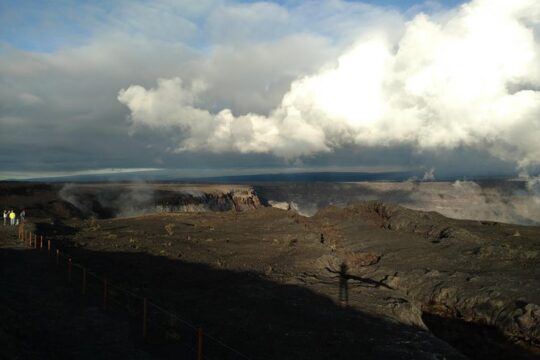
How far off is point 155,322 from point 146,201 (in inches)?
3068

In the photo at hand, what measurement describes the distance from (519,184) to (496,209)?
48.3 m

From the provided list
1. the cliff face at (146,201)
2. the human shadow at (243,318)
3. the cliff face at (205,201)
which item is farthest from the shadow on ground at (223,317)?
the cliff face at (205,201)

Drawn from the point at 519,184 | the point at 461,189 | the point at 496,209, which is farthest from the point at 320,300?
the point at 519,184

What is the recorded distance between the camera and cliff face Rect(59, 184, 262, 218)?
265ft

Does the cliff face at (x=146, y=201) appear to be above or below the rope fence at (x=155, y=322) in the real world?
above

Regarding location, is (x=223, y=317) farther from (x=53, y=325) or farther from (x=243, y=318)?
(x=53, y=325)

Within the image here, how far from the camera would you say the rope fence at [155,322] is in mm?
13656

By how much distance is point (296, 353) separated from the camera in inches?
569

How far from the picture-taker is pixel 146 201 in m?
91.0

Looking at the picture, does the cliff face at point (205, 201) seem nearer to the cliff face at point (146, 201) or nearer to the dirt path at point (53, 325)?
the cliff face at point (146, 201)

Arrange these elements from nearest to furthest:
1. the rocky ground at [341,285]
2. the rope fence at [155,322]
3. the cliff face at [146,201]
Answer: the rope fence at [155,322]
the rocky ground at [341,285]
the cliff face at [146,201]

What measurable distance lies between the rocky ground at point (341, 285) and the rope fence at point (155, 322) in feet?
2.93

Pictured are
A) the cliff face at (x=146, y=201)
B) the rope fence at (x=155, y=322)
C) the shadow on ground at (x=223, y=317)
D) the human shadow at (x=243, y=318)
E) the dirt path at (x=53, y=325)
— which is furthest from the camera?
the cliff face at (x=146, y=201)

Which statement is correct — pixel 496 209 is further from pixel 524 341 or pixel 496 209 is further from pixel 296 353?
pixel 296 353
